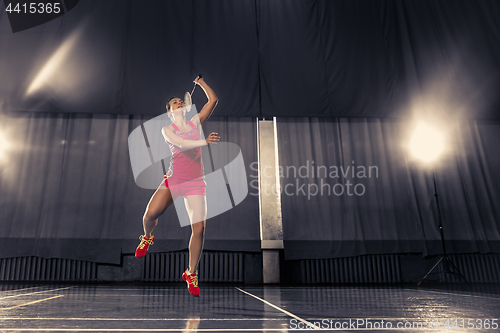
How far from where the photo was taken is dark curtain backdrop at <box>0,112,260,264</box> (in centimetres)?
410

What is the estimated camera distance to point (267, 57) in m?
4.60

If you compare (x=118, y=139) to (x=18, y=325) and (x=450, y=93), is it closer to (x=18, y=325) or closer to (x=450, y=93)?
(x=18, y=325)

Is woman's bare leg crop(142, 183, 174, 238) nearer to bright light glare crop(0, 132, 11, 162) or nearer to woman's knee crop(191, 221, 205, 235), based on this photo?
woman's knee crop(191, 221, 205, 235)

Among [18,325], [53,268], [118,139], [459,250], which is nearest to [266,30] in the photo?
[118,139]

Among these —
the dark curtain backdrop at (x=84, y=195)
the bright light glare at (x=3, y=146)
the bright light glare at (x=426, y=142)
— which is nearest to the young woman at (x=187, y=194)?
the dark curtain backdrop at (x=84, y=195)

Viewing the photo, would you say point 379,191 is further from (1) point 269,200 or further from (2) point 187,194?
(2) point 187,194

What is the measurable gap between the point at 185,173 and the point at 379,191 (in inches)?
133

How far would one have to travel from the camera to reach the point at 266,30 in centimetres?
473

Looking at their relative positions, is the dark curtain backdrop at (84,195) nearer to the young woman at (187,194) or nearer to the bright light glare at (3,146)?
the bright light glare at (3,146)

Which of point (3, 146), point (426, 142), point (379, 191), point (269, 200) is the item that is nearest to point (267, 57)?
point (269, 200)

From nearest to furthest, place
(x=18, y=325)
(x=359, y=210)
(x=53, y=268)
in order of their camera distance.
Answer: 1. (x=18, y=325)
2. (x=53, y=268)
3. (x=359, y=210)

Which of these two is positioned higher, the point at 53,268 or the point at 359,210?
the point at 359,210

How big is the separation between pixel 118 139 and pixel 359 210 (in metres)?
3.28

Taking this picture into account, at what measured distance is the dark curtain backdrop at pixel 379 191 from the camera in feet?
14.1
